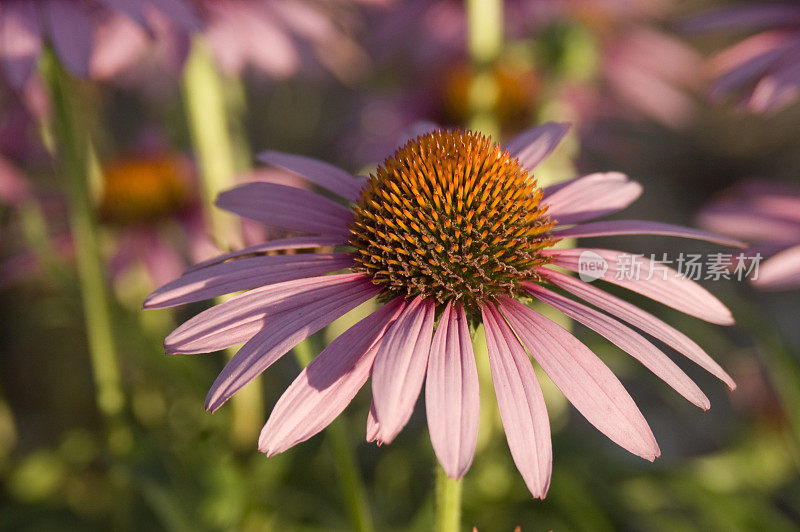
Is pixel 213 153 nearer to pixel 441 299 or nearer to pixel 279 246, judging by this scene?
pixel 279 246

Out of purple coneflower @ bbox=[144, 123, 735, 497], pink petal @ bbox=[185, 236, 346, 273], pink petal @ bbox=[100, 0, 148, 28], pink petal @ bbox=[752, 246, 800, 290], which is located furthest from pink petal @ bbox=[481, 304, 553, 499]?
pink petal @ bbox=[100, 0, 148, 28]

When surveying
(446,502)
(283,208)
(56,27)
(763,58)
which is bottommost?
(446,502)

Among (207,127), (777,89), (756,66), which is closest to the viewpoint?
(777,89)

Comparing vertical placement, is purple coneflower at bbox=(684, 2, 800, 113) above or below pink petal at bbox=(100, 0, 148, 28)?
below

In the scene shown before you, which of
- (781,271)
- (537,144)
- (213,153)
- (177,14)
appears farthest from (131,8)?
(781,271)

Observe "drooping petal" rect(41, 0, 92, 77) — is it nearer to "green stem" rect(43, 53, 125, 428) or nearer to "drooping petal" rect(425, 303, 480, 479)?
"green stem" rect(43, 53, 125, 428)

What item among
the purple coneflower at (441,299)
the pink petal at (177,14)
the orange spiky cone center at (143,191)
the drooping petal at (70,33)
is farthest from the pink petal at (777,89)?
the orange spiky cone center at (143,191)

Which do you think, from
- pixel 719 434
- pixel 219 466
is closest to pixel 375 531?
pixel 219 466

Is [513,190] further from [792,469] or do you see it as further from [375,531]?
[792,469]

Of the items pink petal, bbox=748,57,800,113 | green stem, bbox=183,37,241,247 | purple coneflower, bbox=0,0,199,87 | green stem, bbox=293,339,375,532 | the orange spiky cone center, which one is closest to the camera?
green stem, bbox=293,339,375,532
